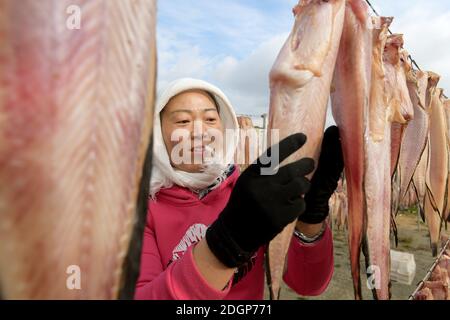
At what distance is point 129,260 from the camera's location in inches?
27.7

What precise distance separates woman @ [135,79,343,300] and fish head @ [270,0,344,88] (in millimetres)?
269

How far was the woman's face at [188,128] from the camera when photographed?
6.44 feet

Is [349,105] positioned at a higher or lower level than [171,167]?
higher

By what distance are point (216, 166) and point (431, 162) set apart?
2757 mm

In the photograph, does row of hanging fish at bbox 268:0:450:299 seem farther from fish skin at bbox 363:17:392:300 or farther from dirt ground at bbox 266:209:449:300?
dirt ground at bbox 266:209:449:300

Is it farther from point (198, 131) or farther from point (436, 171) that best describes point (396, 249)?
point (198, 131)

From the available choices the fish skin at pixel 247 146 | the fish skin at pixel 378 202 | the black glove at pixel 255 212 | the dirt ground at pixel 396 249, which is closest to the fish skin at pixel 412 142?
the dirt ground at pixel 396 249

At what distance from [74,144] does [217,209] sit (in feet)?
4.67

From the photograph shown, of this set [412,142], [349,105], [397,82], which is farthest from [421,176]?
[349,105]

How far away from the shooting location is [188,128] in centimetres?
196

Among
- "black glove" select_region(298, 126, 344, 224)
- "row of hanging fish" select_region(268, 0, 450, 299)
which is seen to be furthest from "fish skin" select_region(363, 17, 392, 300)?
"black glove" select_region(298, 126, 344, 224)

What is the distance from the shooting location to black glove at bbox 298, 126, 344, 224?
1.66 metres

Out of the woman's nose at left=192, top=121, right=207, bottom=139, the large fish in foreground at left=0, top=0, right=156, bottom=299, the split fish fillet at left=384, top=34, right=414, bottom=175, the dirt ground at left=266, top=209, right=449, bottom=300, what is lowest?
the dirt ground at left=266, top=209, right=449, bottom=300
